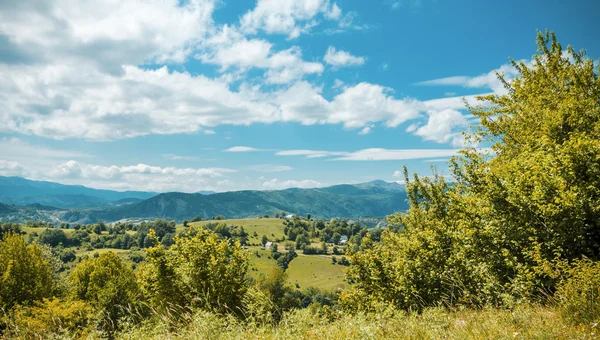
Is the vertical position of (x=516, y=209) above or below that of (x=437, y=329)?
above

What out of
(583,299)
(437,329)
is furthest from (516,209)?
(437,329)

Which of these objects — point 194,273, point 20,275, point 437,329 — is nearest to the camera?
point 437,329

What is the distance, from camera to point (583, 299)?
7086 millimetres

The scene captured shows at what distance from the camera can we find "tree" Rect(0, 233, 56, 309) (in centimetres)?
4422

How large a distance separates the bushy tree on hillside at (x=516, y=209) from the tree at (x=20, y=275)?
4690cm

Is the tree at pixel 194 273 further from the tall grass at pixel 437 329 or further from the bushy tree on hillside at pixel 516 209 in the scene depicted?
the tall grass at pixel 437 329

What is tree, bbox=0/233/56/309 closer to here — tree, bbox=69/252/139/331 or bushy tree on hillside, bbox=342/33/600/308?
tree, bbox=69/252/139/331

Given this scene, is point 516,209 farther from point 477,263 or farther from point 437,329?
point 437,329

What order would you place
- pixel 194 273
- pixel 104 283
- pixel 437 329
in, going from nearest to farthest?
pixel 437 329 < pixel 194 273 < pixel 104 283

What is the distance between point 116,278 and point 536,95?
68.3 metres

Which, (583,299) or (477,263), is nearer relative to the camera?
(583,299)

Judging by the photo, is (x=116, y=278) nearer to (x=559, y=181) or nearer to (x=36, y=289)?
(x=36, y=289)

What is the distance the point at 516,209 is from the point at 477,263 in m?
3.30

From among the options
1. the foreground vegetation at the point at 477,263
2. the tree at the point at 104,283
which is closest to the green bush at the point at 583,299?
the foreground vegetation at the point at 477,263
